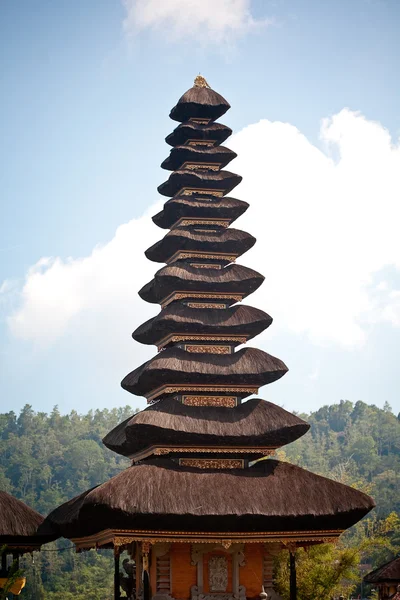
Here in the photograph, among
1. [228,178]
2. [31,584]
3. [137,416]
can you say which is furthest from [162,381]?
[31,584]

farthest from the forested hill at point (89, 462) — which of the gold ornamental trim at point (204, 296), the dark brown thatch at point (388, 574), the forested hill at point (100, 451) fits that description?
the gold ornamental trim at point (204, 296)

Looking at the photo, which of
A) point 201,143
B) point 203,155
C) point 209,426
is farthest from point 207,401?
point 201,143

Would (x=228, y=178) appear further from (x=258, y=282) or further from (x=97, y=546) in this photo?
(x=97, y=546)

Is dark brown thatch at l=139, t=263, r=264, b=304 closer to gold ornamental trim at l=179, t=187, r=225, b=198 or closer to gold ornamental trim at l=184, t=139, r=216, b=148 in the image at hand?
gold ornamental trim at l=179, t=187, r=225, b=198

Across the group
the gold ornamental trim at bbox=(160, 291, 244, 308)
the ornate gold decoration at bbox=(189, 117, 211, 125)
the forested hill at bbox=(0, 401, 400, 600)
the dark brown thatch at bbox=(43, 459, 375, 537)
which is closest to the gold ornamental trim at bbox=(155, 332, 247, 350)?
the gold ornamental trim at bbox=(160, 291, 244, 308)

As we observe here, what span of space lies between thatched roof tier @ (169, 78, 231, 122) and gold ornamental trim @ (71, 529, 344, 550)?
13.5 metres

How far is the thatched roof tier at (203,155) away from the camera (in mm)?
30641

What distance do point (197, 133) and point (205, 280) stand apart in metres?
5.43

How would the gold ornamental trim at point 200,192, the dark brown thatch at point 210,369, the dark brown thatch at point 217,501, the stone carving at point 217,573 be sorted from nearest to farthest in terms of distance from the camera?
the dark brown thatch at point 217,501
the stone carving at point 217,573
the dark brown thatch at point 210,369
the gold ornamental trim at point 200,192

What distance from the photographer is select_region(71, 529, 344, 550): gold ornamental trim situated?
23.2 meters

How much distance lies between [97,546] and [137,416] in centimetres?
380

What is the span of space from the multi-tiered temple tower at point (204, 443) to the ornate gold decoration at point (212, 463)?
28mm

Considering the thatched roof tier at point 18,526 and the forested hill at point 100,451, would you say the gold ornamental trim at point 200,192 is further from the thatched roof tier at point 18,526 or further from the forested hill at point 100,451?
the forested hill at point 100,451

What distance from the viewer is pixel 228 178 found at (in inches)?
1193
